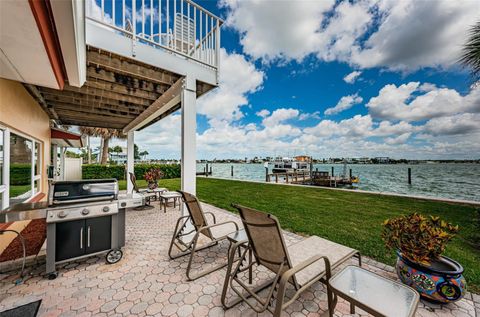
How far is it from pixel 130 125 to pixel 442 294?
9.18m

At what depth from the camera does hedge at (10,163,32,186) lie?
364 cm

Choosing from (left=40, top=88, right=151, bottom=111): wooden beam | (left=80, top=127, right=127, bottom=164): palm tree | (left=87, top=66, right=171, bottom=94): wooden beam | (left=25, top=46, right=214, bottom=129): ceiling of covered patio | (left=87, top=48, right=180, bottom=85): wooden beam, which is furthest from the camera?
(left=80, top=127, right=127, bottom=164): palm tree

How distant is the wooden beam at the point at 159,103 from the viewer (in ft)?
12.6

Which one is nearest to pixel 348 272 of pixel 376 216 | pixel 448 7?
pixel 376 216

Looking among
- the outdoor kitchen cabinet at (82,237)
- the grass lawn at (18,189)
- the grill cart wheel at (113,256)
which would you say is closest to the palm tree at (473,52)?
the outdoor kitchen cabinet at (82,237)

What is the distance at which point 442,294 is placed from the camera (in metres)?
1.86

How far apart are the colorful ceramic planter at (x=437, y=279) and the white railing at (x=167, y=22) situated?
4.34 metres

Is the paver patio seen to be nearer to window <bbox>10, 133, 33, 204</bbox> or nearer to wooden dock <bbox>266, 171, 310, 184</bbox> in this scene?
window <bbox>10, 133, 33, 204</bbox>

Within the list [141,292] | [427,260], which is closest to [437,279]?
[427,260]

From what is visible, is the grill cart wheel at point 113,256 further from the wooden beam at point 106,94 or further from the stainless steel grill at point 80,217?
the wooden beam at point 106,94

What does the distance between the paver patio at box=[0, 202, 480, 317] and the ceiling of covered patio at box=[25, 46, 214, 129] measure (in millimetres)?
3099

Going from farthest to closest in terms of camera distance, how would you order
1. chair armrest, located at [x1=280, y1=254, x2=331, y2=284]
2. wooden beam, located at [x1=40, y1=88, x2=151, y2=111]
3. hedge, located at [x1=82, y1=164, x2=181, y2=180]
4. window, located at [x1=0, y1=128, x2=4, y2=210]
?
hedge, located at [x1=82, y1=164, x2=181, y2=180] → wooden beam, located at [x1=40, y1=88, x2=151, y2=111] → window, located at [x1=0, y1=128, x2=4, y2=210] → chair armrest, located at [x1=280, y1=254, x2=331, y2=284]

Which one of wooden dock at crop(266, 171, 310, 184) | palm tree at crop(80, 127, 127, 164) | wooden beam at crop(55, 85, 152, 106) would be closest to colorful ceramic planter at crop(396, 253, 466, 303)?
wooden beam at crop(55, 85, 152, 106)

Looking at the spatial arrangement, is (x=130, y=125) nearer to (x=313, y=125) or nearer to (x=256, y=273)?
(x=256, y=273)
